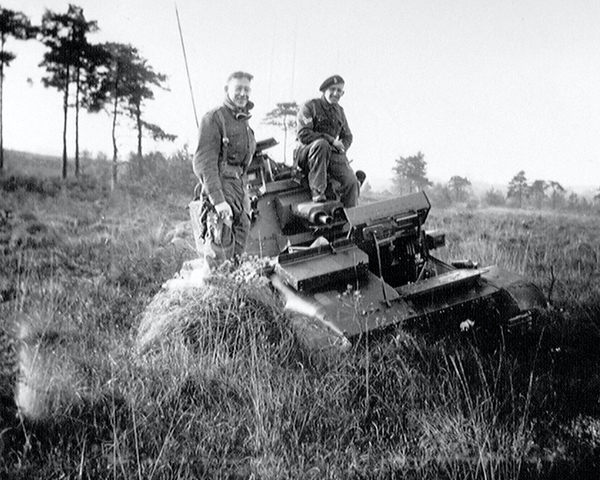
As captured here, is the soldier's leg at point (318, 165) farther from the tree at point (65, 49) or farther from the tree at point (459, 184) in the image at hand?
the tree at point (459, 184)

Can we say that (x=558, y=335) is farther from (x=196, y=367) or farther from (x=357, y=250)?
(x=196, y=367)

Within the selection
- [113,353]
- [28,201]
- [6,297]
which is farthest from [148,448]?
[28,201]

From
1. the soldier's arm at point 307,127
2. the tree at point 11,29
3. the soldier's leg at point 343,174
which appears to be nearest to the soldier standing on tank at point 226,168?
the soldier's arm at point 307,127

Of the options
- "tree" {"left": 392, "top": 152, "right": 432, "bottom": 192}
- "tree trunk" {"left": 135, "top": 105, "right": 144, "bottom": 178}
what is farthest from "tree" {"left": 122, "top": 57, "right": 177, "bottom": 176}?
"tree" {"left": 392, "top": 152, "right": 432, "bottom": 192}

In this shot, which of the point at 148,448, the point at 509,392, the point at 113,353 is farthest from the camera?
the point at 113,353

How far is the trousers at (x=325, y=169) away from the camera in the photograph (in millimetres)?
5949

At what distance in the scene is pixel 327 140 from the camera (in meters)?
6.27

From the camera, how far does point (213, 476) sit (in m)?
2.43

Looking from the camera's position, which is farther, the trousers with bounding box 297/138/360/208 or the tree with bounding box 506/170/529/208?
the tree with bounding box 506/170/529/208

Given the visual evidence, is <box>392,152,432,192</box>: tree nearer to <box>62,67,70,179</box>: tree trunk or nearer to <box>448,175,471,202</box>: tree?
<box>448,175,471,202</box>: tree

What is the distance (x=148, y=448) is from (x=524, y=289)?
135 inches

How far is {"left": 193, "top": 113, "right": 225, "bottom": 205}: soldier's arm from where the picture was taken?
15.9 ft

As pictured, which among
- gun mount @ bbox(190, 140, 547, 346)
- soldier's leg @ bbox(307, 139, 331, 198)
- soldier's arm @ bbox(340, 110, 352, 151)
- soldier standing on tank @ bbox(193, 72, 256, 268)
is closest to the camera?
gun mount @ bbox(190, 140, 547, 346)

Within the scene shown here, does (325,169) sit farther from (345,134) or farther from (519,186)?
(519,186)
